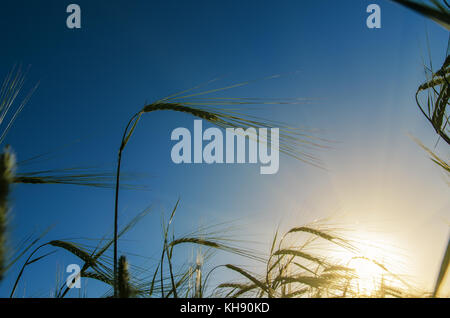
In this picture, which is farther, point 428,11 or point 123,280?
point 123,280

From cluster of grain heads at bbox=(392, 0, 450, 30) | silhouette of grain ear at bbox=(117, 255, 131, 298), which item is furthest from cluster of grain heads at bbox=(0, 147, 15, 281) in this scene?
cluster of grain heads at bbox=(392, 0, 450, 30)

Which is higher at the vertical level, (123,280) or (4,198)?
(4,198)

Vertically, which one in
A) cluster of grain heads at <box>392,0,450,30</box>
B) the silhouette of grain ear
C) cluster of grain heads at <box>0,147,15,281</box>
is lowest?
the silhouette of grain ear

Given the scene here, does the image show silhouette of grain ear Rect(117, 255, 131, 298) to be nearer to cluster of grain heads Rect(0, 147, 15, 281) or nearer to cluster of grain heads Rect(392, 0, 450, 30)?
cluster of grain heads Rect(0, 147, 15, 281)

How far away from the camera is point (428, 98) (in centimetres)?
121

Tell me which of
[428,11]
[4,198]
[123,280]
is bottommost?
[123,280]

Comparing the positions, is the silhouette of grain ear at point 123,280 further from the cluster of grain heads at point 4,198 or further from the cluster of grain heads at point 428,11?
the cluster of grain heads at point 428,11

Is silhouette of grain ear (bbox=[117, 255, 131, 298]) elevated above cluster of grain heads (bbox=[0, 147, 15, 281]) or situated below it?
below

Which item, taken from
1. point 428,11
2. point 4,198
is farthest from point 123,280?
point 428,11

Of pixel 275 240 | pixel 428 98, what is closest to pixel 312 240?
pixel 275 240

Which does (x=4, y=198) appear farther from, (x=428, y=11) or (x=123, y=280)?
(x=428, y=11)
